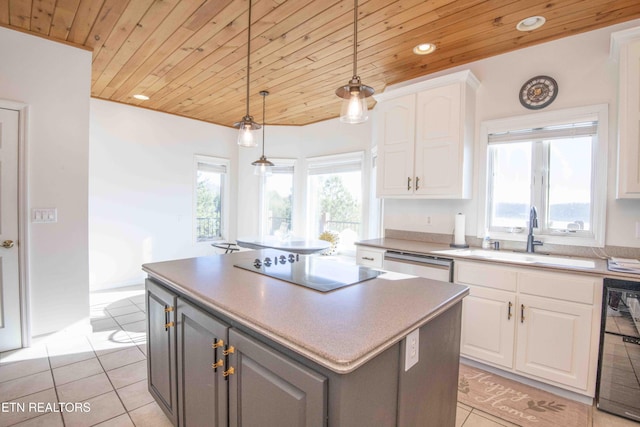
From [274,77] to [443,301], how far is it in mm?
2959

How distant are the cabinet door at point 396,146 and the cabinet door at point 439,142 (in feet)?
0.24

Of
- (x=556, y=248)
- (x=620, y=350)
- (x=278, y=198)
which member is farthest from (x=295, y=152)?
(x=620, y=350)

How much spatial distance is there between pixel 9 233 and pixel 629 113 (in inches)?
A: 186

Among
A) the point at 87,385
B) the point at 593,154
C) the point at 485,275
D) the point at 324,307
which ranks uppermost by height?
the point at 593,154

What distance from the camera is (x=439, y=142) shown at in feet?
9.37

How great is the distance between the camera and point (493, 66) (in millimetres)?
2828

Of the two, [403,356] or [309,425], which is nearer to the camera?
[309,425]

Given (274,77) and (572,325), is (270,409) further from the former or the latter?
(274,77)

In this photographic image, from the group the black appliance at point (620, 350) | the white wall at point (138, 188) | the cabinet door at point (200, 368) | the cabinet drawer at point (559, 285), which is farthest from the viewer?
the white wall at point (138, 188)

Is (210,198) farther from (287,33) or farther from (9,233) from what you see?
(287,33)

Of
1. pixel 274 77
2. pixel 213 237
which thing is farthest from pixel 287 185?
pixel 274 77

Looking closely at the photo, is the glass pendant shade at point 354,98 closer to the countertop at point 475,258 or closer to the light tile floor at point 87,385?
the countertop at point 475,258

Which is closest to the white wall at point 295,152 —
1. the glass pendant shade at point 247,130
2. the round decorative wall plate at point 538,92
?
the round decorative wall plate at point 538,92

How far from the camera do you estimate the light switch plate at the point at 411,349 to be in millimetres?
1077
